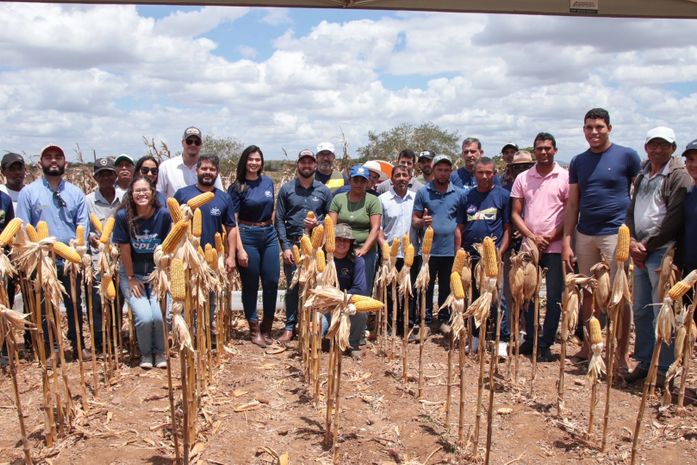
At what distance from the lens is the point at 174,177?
6.68 m

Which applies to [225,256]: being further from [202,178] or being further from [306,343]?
[306,343]

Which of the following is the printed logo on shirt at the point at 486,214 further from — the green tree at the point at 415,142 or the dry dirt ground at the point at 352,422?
the green tree at the point at 415,142

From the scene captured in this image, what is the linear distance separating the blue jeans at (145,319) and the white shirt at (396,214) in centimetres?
298

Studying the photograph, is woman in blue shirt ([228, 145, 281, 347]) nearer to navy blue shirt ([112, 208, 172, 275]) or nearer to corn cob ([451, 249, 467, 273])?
navy blue shirt ([112, 208, 172, 275])

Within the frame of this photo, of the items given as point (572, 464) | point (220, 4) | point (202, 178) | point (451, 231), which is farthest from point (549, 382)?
point (220, 4)

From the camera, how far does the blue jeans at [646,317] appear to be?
207 inches

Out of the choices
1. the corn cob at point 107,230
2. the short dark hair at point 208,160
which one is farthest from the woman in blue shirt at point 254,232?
the corn cob at point 107,230

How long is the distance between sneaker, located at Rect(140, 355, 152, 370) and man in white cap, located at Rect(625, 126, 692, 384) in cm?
490

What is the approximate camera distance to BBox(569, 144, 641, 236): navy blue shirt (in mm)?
5602

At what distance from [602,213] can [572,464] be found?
2.62 metres

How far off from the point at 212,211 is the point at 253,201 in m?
0.62

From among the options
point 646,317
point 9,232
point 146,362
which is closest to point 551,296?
point 646,317

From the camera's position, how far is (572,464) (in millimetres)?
4070

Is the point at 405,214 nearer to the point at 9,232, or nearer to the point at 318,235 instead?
the point at 318,235
